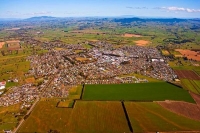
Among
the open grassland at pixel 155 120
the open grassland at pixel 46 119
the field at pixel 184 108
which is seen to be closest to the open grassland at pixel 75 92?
the open grassland at pixel 46 119

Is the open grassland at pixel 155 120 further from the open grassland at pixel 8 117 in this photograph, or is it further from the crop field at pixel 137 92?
the open grassland at pixel 8 117

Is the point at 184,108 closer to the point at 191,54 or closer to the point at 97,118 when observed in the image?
the point at 97,118

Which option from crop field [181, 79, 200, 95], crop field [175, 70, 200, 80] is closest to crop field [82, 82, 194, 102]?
crop field [181, 79, 200, 95]

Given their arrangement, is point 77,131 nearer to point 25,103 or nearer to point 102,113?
point 102,113

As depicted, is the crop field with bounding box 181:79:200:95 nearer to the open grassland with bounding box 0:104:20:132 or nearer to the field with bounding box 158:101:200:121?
the field with bounding box 158:101:200:121

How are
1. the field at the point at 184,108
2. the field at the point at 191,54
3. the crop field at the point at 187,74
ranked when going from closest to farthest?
the field at the point at 184,108 → the crop field at the point at 187,74 → the field at the point at 191,54

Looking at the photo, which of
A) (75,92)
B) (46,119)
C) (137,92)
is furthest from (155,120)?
(75,92)
